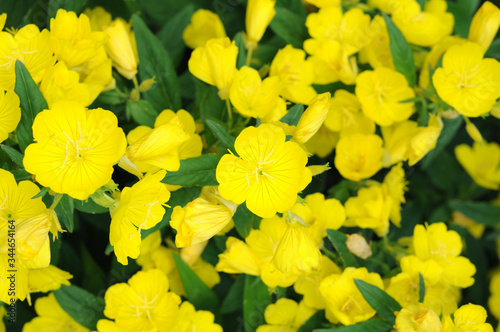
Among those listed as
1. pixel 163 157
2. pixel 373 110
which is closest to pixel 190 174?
pixel 163 157

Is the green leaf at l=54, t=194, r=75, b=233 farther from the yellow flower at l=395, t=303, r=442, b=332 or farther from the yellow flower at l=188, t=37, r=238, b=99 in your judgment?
the yellow flower at l=395, t=303, r=442, b=332

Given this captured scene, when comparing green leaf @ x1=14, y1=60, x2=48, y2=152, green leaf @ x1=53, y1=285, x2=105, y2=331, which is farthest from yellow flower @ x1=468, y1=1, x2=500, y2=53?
green leaf @ x1=53, y1=285, x2=105, y2=331

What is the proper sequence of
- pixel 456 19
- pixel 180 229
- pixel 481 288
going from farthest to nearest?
1. pixel 481 288
2. pixel 456 19
3. pixel 180 229

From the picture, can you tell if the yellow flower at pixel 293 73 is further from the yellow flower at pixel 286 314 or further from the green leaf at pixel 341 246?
the yellow flower at pixel 286 314

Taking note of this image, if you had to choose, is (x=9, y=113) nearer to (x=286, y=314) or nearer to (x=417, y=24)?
(x=286, y=314)

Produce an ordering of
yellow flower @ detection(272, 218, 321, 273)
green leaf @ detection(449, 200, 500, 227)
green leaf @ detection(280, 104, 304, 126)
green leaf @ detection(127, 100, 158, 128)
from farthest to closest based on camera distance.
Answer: green leaf @ detection(449, 200, 500, 227), green leaf @ detection(127, 100, 158, 128), green leaf @ detection(280, 104, 304, 126), yellow flower @ detection(272, 218, 321, 273)

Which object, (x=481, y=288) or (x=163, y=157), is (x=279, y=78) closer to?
(x=163, y=157)

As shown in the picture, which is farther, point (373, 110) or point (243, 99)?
point (373, 110)
